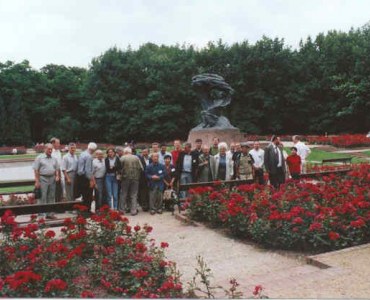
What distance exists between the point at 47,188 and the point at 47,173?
0.35 metres

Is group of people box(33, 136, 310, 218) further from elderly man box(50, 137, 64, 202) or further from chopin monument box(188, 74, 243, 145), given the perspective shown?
chopin monument box(188, 74, 243, 145)

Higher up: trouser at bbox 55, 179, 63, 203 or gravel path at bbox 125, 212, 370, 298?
trouser at bbox 55, 179, 63, 203

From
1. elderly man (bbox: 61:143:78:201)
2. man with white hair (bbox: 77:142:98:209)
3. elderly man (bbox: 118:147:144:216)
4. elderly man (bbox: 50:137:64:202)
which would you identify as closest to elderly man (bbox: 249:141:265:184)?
elderly man (bbox: 118:147:144:216)

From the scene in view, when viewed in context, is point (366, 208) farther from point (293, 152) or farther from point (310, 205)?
point (293, 152)

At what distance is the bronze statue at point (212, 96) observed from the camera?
2166cm

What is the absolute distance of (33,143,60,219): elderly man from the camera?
9.66 meters

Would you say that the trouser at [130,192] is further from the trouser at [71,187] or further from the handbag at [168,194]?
the trouser at [71,187]

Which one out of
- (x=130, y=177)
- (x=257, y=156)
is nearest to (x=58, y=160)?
(x=130, y=177)

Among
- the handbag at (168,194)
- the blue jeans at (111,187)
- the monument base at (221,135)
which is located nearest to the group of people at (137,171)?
the blue jeans at (111,187)

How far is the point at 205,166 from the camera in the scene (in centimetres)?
1148

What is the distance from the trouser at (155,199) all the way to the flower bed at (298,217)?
1848 mm

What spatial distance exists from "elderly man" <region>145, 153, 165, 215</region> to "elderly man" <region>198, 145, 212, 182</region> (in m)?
1.04

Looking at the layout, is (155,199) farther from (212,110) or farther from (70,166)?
(212,110)

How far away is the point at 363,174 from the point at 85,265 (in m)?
7.17
